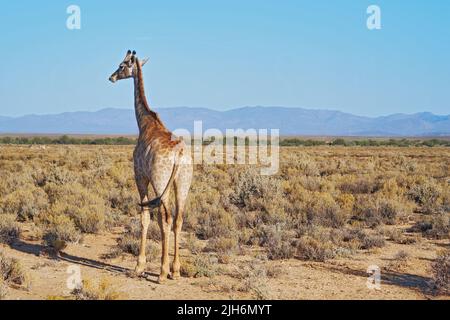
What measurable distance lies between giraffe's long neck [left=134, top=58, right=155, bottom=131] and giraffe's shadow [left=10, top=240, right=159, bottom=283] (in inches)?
93.7

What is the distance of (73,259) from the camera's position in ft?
31.4

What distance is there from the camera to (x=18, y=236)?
11.2 metres

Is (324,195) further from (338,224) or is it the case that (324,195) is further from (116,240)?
(116,240)

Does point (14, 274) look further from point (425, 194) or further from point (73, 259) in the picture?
point (425, 194)

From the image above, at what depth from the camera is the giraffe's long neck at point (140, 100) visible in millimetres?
9117

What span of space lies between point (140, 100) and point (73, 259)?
10.1 feet

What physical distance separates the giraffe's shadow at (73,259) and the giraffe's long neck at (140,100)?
2.38 meters

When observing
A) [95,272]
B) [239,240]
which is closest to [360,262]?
[239,240]

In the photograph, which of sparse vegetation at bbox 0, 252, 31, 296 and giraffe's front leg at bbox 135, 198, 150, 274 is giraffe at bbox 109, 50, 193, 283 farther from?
sparse vegetation at bbox 0, 252, 31, 296

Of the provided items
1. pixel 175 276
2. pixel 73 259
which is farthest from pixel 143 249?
pixel 73 259

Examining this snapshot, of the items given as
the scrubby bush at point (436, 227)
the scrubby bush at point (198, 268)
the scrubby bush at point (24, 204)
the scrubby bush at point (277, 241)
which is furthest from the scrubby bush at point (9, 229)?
the scrubby bush at point (436, 227)

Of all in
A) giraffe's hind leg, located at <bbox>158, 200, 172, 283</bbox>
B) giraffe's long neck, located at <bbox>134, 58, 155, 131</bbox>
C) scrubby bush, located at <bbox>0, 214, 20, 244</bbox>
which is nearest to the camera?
giraffe's hind leg, located at <bbox>158, 200, 172, 283</bbox>

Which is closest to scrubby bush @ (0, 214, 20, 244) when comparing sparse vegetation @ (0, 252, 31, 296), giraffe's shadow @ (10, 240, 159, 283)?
giraffe's shadow @ (10, 240, 159, 283)

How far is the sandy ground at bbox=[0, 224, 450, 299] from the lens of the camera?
7.54 m
